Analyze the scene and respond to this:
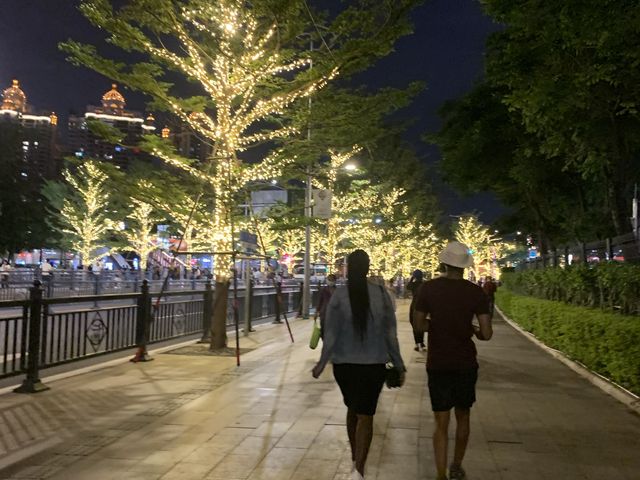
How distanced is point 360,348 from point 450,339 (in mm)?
708

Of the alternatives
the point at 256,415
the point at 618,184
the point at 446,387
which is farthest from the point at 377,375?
the point at 618,184

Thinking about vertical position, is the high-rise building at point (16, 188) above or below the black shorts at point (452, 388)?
above

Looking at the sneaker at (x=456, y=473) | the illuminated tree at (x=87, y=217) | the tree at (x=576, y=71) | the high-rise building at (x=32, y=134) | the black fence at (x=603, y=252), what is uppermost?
the high-rise building at (x=32, y=134)

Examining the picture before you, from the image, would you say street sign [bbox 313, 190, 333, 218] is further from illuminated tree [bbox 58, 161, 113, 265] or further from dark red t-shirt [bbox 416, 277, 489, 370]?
illuminated tree [bbox 58, 161, 113, 265]

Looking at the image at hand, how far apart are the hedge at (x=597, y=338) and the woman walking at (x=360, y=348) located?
4.76 m

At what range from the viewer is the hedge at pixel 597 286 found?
31.3 feet

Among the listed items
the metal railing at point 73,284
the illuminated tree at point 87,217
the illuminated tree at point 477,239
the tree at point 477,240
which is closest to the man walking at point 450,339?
the metal railing at point 73,284

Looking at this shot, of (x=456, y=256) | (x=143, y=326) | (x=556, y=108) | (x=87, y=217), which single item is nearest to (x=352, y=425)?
(x=456, y=256)

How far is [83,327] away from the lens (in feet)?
31.7

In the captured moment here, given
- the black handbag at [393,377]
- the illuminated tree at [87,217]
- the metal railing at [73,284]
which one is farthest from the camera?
the illuminated tree at [87,217]

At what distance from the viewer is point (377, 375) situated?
14.9 feet

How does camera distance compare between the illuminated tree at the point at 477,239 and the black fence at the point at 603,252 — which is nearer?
the black fence at the point at 603,252

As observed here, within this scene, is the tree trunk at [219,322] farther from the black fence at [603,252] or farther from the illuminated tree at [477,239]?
the illuminated tree at [477,239]

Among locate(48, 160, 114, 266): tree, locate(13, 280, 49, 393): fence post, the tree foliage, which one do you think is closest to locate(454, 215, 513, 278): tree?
locate(48, 160, 114, 266): tree
